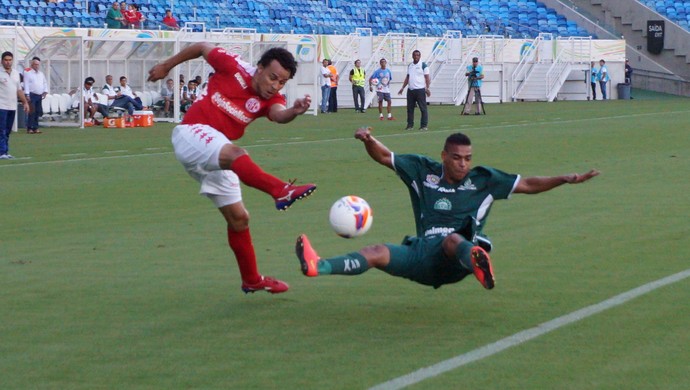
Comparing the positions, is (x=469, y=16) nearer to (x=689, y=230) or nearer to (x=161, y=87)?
(x=161, y=87)

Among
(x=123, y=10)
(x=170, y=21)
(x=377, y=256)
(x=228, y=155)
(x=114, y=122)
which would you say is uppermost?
(x=123, y=10)

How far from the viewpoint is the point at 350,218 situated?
7.81m

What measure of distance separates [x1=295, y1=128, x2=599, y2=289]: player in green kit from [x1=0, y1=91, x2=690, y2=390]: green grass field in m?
0.35

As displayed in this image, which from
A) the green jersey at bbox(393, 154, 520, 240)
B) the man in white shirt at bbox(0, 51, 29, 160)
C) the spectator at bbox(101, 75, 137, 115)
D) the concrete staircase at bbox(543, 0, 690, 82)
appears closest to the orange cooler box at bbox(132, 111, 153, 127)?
the spectator at bbox(101, 75, 137, 115)

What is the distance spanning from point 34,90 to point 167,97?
7.18m

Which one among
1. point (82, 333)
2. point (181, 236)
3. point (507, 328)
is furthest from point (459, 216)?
point (181, 236)

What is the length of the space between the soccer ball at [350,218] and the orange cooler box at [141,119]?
2683 centimetres

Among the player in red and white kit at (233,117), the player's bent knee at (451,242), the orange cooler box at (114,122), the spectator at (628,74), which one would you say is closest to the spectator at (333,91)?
the orange cooler box at (114,122)

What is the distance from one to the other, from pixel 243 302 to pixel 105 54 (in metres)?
30.4

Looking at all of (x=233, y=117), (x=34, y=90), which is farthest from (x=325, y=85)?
(x=233, y=117)

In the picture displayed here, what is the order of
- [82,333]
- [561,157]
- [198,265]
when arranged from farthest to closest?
[561,157], [198,265], [82,333]

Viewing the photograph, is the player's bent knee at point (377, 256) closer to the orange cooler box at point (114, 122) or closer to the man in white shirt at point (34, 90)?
the man in white shirt at point (34, 90)

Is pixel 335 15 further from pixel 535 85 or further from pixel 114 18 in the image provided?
pixel 114 18

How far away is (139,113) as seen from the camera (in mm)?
34250
